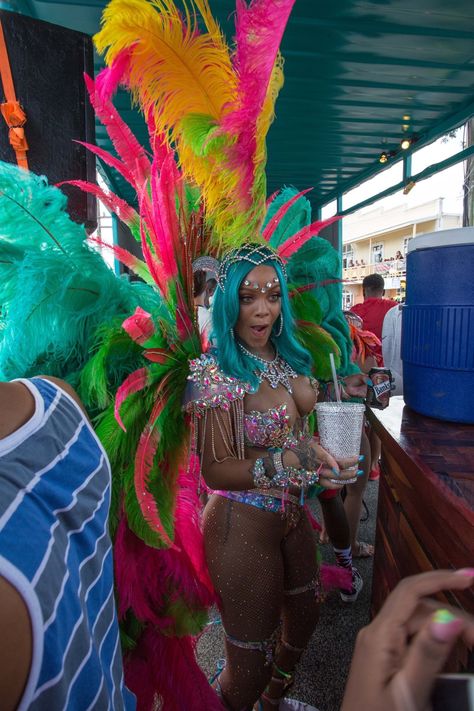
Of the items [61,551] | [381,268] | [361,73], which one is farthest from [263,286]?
[381,268]

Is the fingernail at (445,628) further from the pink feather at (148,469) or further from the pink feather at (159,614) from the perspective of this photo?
the pink feather at (159,614)

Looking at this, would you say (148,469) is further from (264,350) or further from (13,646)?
(13,646)

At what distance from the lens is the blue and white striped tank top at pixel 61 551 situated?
0.46 metres

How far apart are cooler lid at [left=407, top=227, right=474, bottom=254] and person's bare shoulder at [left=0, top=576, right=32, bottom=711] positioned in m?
1.26

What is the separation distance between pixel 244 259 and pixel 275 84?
66cm

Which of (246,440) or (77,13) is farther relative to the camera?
(77,13)

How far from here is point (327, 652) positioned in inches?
89.1

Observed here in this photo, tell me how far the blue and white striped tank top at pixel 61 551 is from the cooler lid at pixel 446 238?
3.67 ft

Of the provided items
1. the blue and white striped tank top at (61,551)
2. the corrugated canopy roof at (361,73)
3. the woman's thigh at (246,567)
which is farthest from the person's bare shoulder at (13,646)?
the corrugated canopy roof at (361,73)

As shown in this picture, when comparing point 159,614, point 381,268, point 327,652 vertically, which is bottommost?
point 327,652

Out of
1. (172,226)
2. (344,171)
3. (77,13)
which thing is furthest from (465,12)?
(344,171)

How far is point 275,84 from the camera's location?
1570 mm

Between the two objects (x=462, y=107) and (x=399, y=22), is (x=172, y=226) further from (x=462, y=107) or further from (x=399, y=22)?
(x=462, y=107)

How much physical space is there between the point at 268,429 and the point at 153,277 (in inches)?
29.3
